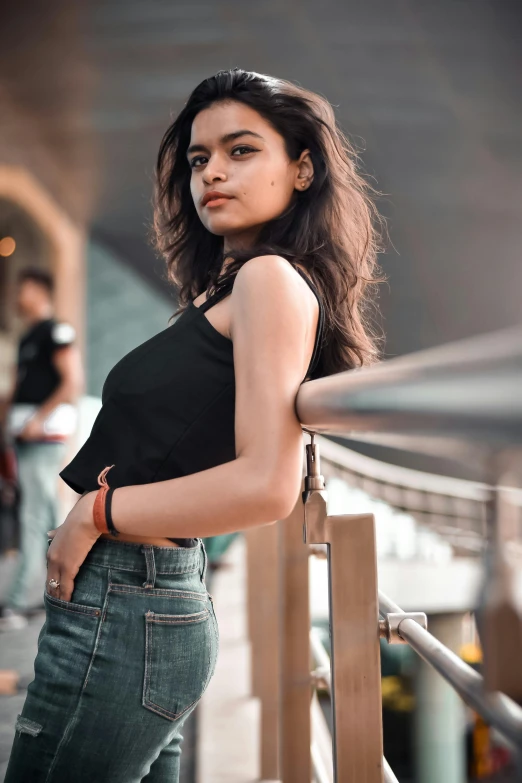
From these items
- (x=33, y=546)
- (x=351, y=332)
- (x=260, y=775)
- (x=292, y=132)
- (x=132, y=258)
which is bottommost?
(x=260, y=775)

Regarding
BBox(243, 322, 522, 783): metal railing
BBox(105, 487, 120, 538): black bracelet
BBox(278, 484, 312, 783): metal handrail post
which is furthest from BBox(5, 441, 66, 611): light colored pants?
BBox(105, 487, 120, 538): black bracelet

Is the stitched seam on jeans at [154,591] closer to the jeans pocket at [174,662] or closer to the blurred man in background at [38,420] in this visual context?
the jeans pocket at [174,662]

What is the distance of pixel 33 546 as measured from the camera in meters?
3.14

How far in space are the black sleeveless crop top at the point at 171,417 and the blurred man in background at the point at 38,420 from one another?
7.66ft

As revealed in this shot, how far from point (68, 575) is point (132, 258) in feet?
26.7

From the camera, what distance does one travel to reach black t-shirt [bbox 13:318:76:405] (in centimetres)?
334

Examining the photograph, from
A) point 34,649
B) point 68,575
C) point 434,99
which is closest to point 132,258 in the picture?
point 434,99

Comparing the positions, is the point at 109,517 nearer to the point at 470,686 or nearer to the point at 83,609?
the point at 83,609

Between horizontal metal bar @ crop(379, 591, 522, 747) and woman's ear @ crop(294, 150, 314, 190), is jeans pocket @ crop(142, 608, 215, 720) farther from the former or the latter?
woman's ear @ crop(294, 150, 314, 190)

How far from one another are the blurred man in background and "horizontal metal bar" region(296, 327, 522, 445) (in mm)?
2687

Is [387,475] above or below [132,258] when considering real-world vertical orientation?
below

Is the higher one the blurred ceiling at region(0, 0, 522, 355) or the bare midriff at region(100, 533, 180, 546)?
the blurred ceiling at region(0, 0, 522, 355)

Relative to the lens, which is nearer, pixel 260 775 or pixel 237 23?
pixel 260 775

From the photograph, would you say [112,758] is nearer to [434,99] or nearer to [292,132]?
[292,132]
